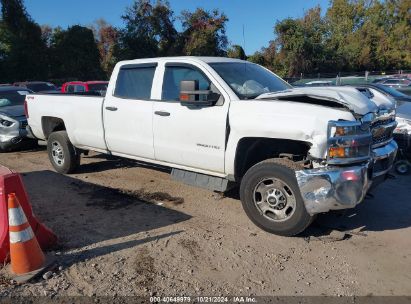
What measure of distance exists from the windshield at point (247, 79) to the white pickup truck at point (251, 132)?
0.02 meters

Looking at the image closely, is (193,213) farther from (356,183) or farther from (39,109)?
(39,109)

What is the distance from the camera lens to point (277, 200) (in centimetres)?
462

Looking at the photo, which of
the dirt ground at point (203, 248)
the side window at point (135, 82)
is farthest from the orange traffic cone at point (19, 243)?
the side window at point (135, 82)

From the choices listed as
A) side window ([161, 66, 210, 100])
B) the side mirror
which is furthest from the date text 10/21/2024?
side window ([161, 66, 210, 100])

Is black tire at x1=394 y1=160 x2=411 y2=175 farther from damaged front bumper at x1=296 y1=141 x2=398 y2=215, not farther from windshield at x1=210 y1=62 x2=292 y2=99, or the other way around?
damaged front bumper at x1=296 y1=141 x2=398 y2=215

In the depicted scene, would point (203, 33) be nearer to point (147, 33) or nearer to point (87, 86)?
point (147, 33)

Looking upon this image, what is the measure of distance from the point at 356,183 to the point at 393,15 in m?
62.8

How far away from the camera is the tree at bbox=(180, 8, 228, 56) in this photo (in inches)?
1621

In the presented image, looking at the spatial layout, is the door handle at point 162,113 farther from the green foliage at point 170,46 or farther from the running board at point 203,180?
the green foliage at point 170,46

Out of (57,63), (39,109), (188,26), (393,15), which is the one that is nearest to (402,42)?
(393,15)

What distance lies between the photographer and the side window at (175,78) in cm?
548

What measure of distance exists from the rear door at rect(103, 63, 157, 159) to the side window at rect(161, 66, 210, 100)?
0.26 m

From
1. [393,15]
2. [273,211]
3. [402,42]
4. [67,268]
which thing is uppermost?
[393,15]

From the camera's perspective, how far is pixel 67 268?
394 cm
